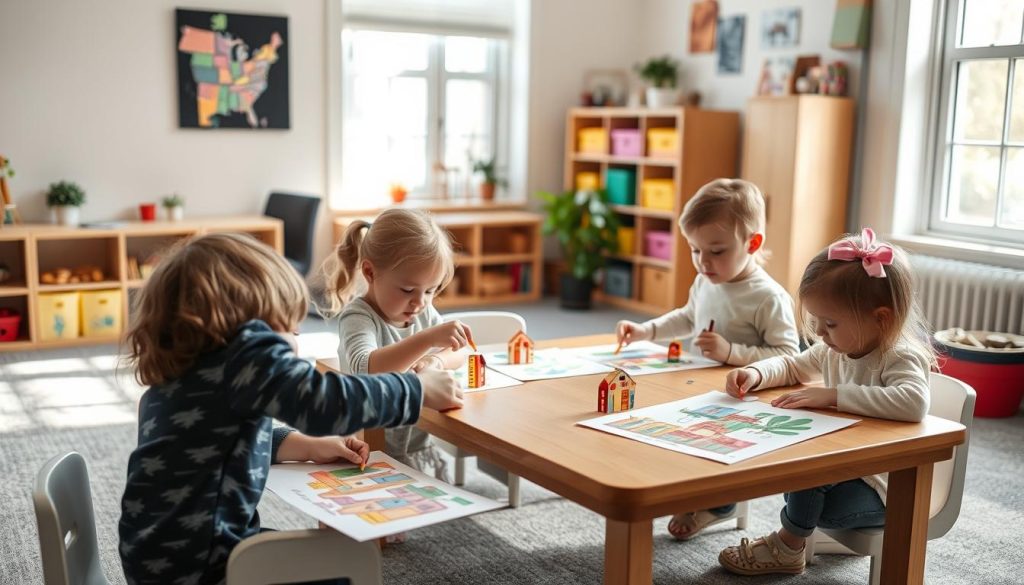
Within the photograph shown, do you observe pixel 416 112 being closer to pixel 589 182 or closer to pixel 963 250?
pixel 589 182

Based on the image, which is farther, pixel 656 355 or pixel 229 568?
pixel 656 355

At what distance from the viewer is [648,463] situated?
1586 mm

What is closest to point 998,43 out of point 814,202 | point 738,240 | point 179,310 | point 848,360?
point 814,202

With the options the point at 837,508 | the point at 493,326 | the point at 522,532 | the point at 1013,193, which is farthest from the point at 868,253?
the point at 1013,193

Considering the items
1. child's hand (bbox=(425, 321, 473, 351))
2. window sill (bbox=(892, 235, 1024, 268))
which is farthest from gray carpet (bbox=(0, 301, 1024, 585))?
window sill (bbox=(892, 235, 1024, 268))

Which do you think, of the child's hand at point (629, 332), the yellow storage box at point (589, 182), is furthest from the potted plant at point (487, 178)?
the child's hand at point (629, 332)

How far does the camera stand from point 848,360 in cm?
204

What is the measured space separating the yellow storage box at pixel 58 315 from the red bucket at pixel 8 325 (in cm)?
12

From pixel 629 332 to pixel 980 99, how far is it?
10.9ft

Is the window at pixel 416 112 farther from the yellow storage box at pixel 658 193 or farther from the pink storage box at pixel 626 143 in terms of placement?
the yellow storage box at pixel 658 193

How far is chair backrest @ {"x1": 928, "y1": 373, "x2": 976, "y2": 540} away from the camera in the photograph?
207 centimetres

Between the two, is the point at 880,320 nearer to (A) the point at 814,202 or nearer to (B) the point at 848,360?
(B) the point at 848,360

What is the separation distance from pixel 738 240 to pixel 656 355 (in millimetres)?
357

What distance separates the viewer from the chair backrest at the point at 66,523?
1.46m
